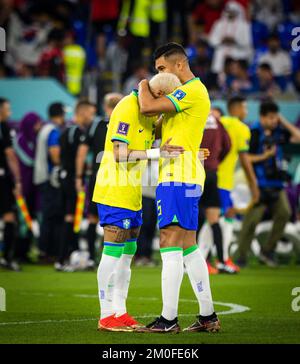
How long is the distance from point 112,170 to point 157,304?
246 centimetres

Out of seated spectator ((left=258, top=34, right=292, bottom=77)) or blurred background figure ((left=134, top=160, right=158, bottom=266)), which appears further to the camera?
seated spectator ((left=258, top=34, right=292, bottom=77))

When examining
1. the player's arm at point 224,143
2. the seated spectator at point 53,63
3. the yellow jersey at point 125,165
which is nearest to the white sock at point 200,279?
the yellow jersey at point 125,165

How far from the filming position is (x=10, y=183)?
15.2 m

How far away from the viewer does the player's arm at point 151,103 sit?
862 centimetres

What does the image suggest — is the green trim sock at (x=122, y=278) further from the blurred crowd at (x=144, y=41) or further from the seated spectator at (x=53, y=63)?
the seated spectator at (x=53, y=63)

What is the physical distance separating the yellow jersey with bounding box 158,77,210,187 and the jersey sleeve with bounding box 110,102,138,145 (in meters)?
0.30

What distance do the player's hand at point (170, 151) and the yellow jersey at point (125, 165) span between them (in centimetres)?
35

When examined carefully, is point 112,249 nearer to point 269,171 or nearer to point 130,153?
point 130,153

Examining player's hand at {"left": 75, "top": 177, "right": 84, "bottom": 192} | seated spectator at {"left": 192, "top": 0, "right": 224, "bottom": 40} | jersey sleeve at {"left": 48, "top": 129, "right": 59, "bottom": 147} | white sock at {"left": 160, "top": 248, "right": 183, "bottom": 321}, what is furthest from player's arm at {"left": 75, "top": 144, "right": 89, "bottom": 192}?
Result: seated spectator at {"left": 192, "top": 0, "right": 224, "bottom": 40}

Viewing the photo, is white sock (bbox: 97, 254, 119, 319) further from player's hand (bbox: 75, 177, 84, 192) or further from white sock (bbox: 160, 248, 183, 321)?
player's hand (bbox: 75, 177, 84, 192)

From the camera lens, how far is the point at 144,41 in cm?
2295

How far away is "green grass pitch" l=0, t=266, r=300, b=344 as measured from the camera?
8391 millimetres
